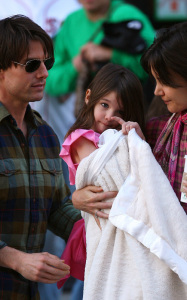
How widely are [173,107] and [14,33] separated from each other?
0.92 meters

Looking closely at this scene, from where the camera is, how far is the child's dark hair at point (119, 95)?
2893 millimetres

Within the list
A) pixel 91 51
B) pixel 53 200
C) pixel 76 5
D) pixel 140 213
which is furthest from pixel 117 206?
pixel 76 5

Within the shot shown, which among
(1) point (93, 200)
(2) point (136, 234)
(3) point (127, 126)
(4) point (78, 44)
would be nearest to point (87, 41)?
(4) point (78, 44)

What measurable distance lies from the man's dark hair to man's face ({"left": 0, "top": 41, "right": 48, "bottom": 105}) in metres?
0.03

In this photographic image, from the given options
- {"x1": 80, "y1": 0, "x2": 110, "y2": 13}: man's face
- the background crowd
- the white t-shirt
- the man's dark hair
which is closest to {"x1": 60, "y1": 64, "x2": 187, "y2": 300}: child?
the man's dark hair

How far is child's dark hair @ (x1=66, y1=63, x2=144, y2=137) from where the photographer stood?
9.49ft

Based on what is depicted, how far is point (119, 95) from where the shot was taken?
2.88 m

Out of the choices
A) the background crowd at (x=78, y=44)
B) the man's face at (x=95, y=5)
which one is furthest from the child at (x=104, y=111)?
the man's face at (x=95, y=5)

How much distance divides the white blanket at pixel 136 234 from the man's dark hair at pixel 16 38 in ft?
2.35

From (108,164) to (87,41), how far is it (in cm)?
261

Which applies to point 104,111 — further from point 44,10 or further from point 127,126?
point 44,10

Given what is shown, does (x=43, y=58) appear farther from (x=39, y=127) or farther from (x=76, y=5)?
(x=76, y=5)

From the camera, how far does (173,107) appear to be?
2568mm

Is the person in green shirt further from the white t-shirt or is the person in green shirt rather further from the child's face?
the child's face
